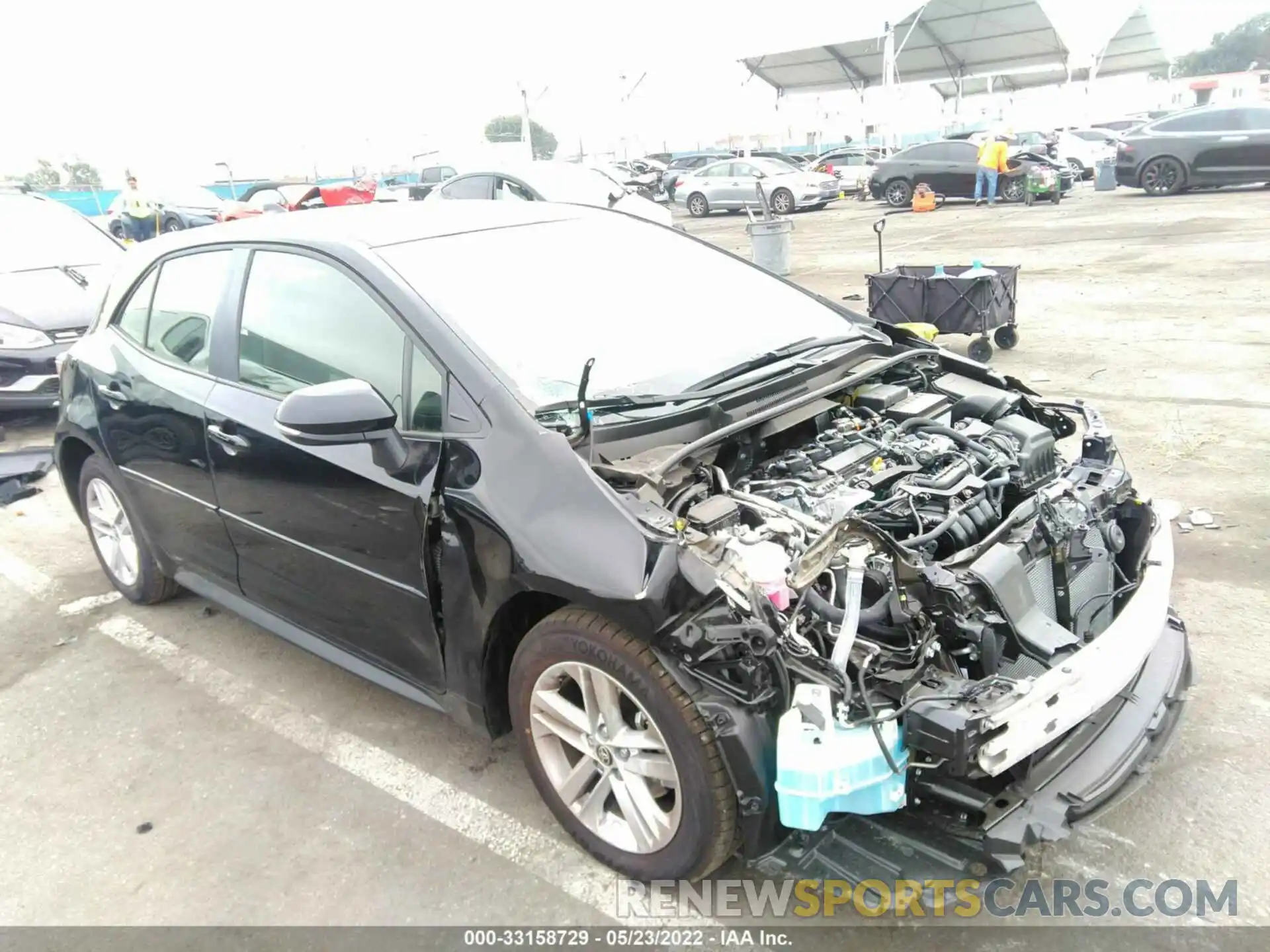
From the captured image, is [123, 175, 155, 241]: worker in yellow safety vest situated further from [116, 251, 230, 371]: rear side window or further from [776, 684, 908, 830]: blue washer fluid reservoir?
[776, 684, 908, 830]: blue washer fluid reservoir

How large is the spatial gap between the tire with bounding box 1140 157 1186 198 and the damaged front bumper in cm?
1996

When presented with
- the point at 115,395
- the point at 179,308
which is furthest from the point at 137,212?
the point at 179,308

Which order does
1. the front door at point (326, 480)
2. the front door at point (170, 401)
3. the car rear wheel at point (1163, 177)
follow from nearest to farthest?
the front door at point (326, 480)
the front door at point (170, 401)
the car rear wheel at point (1163, 177)

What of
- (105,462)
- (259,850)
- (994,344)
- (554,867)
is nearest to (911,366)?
(554,867)

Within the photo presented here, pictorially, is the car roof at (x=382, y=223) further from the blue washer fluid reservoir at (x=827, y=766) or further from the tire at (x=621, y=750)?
the blue washer fluid reservoir at (x=827, y=766)

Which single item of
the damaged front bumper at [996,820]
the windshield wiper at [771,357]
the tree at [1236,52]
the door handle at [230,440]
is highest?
the tree at [1236,52]

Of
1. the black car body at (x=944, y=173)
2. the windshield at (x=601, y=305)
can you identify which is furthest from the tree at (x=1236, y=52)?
the windshield at (x=601, y=305)

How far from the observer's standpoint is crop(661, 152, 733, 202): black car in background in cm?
2772

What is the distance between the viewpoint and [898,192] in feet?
75.9

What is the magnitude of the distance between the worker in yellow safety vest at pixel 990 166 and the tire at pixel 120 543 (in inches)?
815

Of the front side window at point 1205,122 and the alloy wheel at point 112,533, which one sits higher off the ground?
the front side window at point 1205,122

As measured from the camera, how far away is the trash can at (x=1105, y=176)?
21969 mm

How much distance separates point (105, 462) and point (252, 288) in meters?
1.41

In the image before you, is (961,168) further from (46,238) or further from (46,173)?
(46,173)
